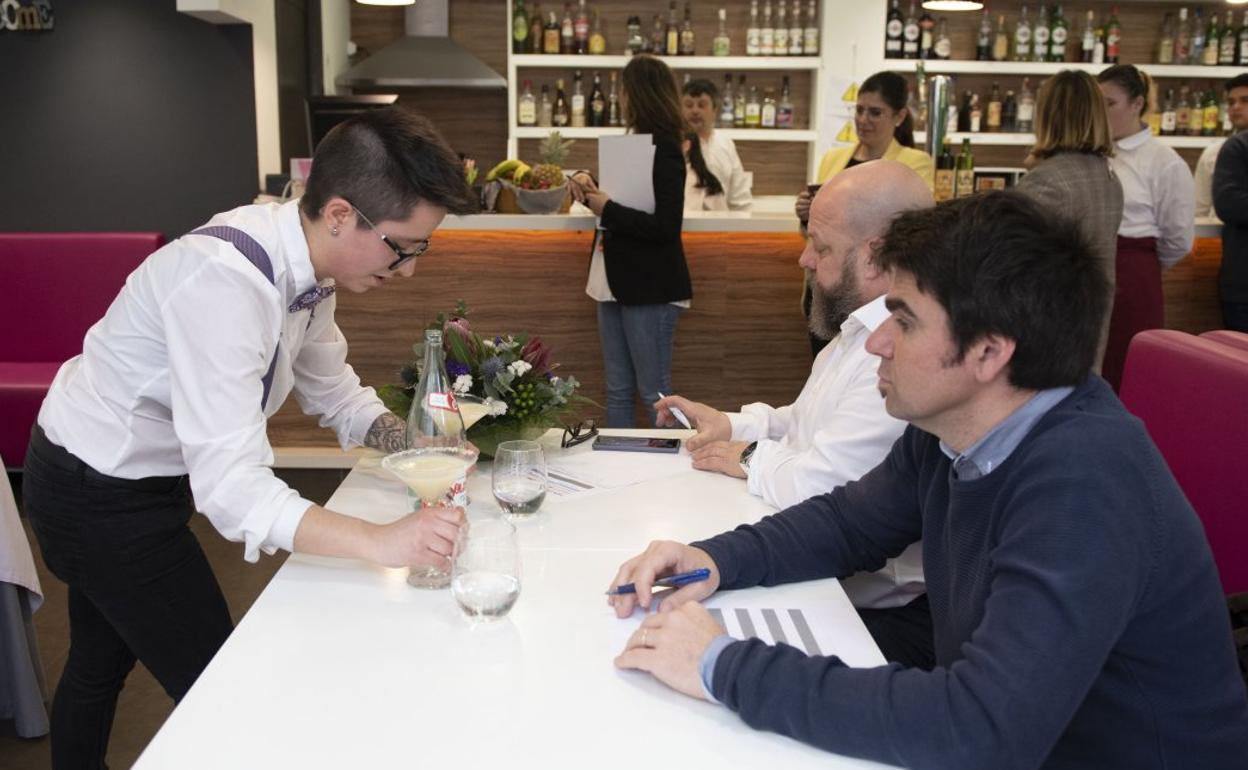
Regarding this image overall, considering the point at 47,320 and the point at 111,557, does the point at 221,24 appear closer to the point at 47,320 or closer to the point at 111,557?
the point at 47,320

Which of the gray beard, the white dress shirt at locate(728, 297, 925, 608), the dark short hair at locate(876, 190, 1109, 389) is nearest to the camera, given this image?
the dark short hair at locate(876, 190, 1109, 389)

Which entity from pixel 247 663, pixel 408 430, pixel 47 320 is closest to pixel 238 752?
pixel 247 663

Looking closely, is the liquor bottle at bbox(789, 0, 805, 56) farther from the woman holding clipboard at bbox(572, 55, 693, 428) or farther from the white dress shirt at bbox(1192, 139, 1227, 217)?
the woman holding clipboard at bbox(572, 55, 693, 428)

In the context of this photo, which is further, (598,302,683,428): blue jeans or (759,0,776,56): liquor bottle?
(759,0,776,56): liquor bottle

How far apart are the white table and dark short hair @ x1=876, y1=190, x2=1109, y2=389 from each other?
43cm

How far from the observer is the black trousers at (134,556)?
172 centimetres

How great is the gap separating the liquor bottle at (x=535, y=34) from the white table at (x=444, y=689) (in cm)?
531

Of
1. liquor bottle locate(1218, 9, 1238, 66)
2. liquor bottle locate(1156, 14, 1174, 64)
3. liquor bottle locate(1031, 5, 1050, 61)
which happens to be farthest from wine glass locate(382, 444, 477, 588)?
liquor bottle locate(1218, 9, 1238, 66)

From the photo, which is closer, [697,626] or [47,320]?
[697,626]

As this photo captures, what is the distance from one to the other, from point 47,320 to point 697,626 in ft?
14.1

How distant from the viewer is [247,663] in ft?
4.39

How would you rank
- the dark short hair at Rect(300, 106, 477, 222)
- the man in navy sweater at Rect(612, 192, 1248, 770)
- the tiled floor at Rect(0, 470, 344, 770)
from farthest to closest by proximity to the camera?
the tiled floor at Rect(0, 470, 344, 770) → the dark short hair at Rect(300, 106, 477, 222) → the man in navy sweater at Rect(612, 192, 1248, 770)

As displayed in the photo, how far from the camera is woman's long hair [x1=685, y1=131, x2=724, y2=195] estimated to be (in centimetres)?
536

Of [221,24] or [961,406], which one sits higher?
[221,24]
